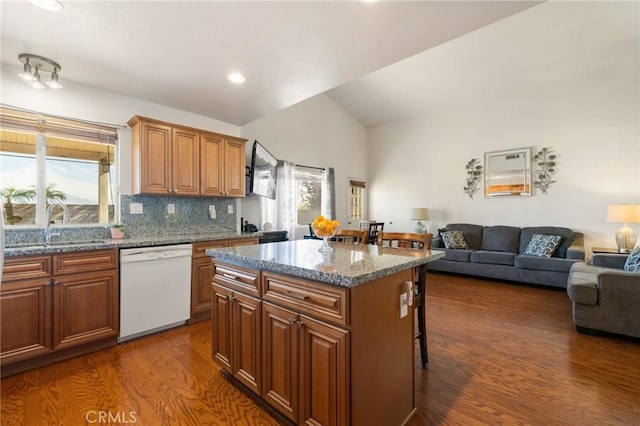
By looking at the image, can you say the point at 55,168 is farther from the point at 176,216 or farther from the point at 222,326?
the point at 222,326

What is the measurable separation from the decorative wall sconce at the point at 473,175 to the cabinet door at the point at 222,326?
5.49 meters

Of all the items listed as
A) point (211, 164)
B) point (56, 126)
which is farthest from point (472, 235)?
point (56, 126)

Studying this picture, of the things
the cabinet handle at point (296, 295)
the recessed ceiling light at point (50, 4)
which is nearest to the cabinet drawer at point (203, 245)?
the cabinet handle at point (296, 295)

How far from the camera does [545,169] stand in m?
5.09

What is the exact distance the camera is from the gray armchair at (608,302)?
8.46 feet

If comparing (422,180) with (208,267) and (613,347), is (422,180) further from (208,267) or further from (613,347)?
(208,267)

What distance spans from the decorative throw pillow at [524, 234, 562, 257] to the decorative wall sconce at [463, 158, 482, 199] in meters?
1.46

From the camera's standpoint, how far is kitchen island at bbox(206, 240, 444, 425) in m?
1.29

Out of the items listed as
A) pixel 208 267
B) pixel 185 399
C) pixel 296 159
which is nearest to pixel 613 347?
pixel 185 399

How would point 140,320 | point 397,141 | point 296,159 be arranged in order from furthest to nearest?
point 397,141
point 296,159
point 140,320

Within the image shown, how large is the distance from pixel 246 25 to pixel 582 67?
220 inches

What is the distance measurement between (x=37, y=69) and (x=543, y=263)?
6452 millimetres

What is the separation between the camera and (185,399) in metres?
1.85

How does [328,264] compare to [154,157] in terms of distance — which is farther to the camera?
[154,157]
